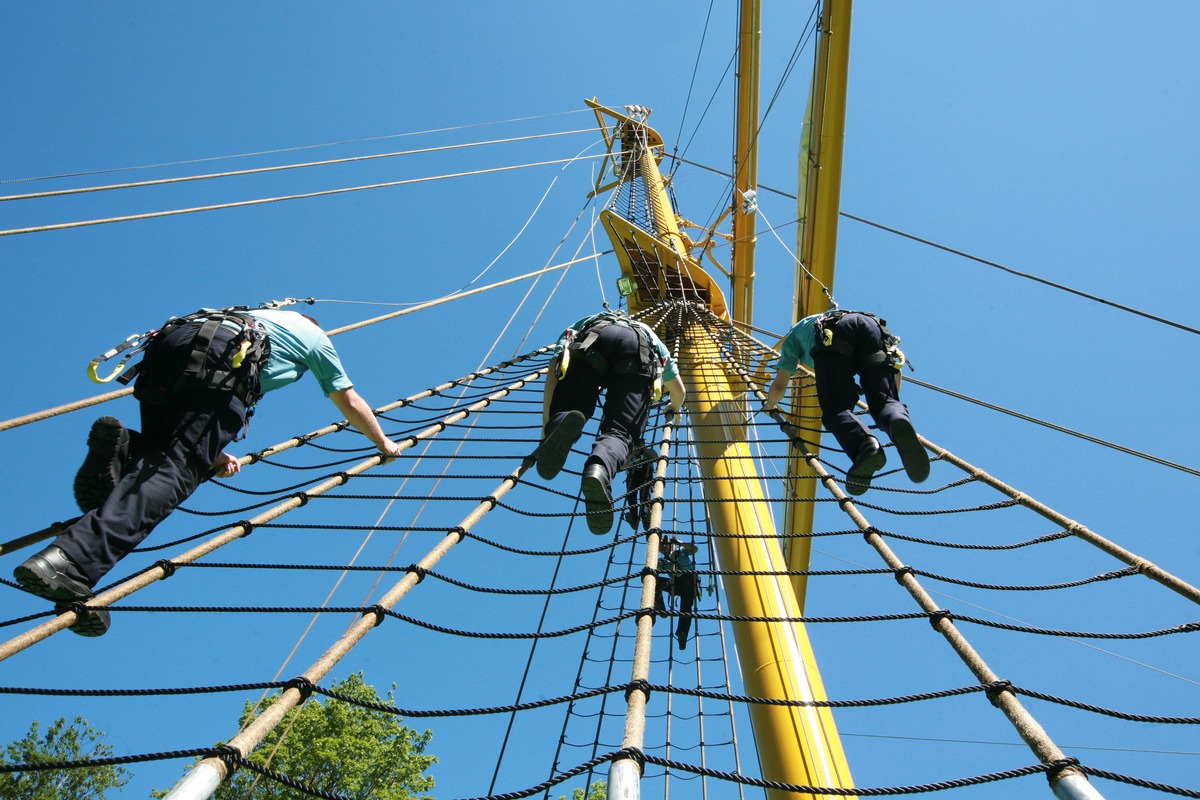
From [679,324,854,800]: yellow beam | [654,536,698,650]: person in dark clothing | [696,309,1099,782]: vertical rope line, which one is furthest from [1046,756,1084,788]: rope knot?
[654,536,698,650]: person in dark clothing

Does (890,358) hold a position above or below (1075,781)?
above

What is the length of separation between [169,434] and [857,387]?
8.96 ft

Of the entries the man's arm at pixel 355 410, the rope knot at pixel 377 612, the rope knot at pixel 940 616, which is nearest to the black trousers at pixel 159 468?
the man's arm at pixel 355 410

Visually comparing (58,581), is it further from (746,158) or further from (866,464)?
(746,158)

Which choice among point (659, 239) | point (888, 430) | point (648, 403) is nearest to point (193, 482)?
point (648, 403)

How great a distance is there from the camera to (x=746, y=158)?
858cm

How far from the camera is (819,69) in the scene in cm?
550

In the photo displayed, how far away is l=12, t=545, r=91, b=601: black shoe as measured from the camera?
5.69ft

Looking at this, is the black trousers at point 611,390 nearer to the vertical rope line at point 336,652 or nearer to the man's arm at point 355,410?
the vertical rope line at point 336,652

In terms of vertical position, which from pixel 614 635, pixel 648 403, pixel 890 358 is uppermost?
pixel 890 358

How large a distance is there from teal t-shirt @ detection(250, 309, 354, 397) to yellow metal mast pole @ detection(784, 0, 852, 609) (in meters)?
3.15

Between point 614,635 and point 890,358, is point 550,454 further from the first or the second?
point 890,358

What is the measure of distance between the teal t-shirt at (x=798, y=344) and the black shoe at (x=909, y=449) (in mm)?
816

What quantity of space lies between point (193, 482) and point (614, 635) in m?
2.10
